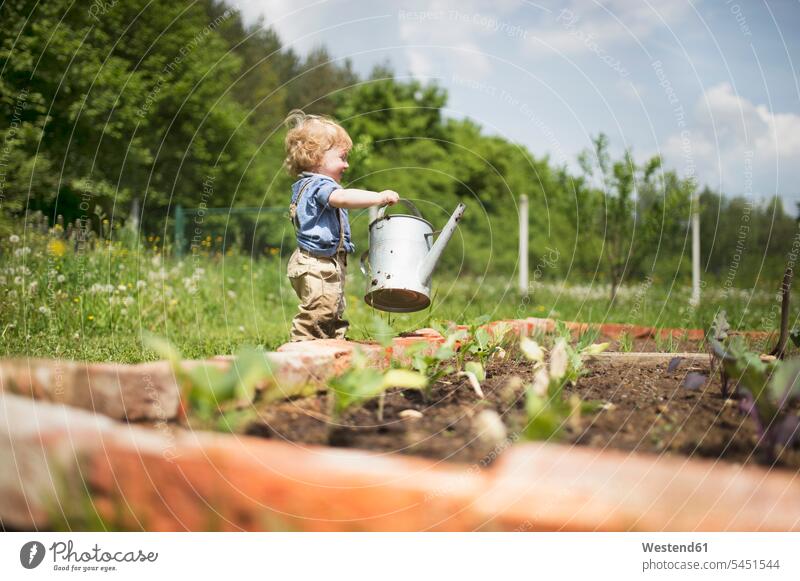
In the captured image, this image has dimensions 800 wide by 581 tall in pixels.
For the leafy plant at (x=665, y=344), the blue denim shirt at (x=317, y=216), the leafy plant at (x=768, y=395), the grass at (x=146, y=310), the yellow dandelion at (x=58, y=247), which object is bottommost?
the leafy plant at (x=768, y=395)

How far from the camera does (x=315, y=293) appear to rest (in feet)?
8.49

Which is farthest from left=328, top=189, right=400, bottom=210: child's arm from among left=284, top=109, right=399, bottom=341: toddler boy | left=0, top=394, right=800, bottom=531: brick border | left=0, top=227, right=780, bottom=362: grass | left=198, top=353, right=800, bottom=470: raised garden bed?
left=0, top=394, right=800, bottom=531: brick border

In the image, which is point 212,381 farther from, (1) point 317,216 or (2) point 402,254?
(1) point 317,216

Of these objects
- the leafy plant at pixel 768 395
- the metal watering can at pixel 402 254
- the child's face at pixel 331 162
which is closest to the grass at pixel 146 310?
the metal watering can at pixel 402 254

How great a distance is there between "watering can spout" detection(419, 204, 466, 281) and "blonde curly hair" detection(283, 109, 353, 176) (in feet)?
2.09

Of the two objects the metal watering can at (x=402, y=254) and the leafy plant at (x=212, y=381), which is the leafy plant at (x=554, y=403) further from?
the metal watering can at (x=402, y=254)

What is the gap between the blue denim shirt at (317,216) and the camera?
2.54 m

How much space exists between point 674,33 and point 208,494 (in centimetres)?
198

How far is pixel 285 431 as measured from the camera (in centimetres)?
128

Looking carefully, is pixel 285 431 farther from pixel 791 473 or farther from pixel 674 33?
pixel 674 33
